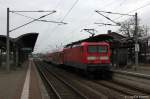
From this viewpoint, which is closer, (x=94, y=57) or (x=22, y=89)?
(x=22, y=89)

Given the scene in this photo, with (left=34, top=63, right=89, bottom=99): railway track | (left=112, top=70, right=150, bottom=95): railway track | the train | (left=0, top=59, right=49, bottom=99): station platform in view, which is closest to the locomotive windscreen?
the train

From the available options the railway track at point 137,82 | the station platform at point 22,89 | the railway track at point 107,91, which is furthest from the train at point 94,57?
the station platform at point 22,89

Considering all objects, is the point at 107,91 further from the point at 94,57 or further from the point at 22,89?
the point at 94,57

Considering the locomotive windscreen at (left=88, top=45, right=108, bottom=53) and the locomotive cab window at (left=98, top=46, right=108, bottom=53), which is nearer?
the locomotive windscreen at (left=88, top=45, right=108, bottom=53)

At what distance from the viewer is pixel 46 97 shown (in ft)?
50.0

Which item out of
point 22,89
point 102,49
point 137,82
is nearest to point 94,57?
point 102,49

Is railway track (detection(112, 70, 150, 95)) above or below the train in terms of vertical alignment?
below

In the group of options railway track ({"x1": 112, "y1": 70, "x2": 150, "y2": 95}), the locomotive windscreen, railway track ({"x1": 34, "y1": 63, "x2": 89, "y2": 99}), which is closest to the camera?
railway track ({"x1": 34, "y1": 63, "x2": 89, "y2": 99})

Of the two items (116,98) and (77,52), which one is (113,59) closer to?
(77,52)

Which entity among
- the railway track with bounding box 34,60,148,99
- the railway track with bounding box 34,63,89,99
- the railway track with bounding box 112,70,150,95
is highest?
the railway track with bounding box 112,70,150,95

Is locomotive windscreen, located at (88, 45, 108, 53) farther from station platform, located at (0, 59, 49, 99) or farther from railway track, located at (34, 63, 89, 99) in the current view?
station platform, located at (0, 59, 49, 99)

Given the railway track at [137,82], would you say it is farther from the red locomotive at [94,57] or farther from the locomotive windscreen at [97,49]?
the locomotive windscreen at [97,49]

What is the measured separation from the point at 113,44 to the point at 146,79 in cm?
1462

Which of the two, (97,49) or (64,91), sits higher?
(97,49)
